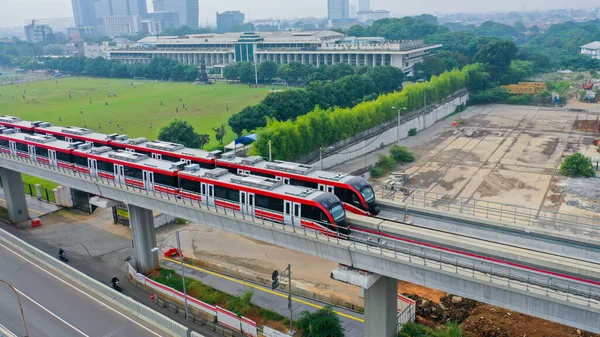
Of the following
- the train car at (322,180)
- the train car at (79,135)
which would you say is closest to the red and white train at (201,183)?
the train car at (322,180)

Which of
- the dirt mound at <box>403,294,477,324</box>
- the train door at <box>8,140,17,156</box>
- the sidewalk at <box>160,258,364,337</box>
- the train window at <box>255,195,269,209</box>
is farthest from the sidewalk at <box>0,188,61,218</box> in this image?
the dirt mound at <box>403,294,477,324</box>

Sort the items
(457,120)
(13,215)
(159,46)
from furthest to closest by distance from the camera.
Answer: (159,46)
(457,120)
(13,215)

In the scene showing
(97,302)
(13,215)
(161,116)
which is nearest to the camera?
(97,302)

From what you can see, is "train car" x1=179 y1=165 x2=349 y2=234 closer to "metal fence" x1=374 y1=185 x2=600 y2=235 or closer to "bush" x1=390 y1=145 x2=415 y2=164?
"metal fence" x1=374 y1=185 x2=600 y2=235

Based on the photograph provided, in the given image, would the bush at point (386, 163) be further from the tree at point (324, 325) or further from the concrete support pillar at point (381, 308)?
the concrete support pillar at point (381, 308)

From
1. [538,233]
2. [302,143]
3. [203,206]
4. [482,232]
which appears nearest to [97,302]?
[203,206]

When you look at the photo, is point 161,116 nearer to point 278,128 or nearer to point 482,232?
point 278,128

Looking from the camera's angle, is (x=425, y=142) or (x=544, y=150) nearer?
(x=544, y=150)
